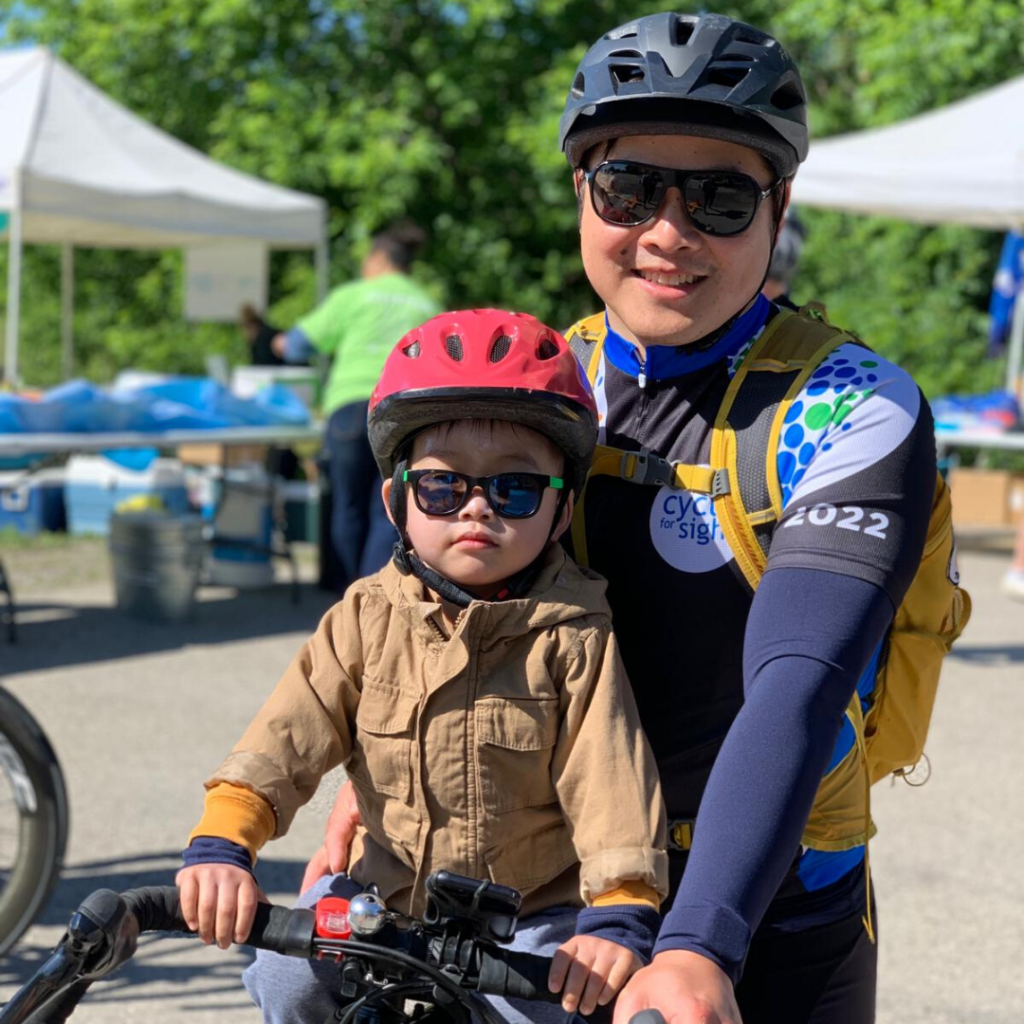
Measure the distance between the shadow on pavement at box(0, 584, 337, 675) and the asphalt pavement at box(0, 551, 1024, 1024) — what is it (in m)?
A: 0.02

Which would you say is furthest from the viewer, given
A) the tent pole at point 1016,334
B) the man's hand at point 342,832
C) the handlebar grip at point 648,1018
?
the tent pole at point 1016,334

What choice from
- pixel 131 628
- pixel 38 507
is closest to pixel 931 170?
pixel 131 628

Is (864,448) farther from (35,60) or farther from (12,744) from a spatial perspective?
(35,60)

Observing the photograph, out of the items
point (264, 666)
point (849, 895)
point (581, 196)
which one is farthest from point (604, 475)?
point (264, 666)

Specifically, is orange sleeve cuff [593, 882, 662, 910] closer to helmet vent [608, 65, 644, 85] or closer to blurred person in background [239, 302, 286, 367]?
helmet vent [608, 65, 644, 85]

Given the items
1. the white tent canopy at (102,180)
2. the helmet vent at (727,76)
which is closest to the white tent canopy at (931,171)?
the white tent canopy at (102,180)

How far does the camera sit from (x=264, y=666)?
8312 mm

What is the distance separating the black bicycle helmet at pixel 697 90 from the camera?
1.93 metres

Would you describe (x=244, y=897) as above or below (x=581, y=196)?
below

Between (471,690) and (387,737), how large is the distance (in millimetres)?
118

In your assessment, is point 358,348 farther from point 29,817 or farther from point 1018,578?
point 29,817

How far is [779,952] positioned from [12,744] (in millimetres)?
2615

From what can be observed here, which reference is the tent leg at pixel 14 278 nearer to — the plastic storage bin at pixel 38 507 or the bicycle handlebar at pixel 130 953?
the plastic storage bin at pixel 38 507

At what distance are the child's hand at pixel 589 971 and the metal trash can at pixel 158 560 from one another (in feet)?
25.4
